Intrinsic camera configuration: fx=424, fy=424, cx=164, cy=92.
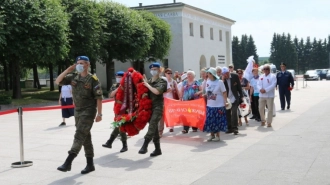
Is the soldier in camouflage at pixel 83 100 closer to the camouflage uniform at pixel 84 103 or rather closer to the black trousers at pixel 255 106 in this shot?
the camouflage uniform at pixel 84 103

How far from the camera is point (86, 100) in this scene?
6.95 m

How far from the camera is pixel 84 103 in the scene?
6.95m

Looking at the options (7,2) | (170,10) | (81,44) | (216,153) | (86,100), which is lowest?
(216,153)

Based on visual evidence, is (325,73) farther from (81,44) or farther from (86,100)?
(86,100)


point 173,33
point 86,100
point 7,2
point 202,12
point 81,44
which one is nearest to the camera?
point 86,100

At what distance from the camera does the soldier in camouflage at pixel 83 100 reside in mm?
6855

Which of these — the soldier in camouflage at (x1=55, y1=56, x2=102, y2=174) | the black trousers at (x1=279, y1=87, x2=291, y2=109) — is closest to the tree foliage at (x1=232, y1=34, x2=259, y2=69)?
the black trousers at (x1=279, y1=87, x2=291, y2=109)

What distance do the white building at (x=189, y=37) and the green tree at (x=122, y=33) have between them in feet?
33.5

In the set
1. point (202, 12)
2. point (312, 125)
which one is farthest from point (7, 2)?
point (202, 12)

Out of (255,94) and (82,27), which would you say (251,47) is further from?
(255,94)

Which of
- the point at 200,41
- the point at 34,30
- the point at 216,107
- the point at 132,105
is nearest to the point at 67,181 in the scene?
the point at 132,105

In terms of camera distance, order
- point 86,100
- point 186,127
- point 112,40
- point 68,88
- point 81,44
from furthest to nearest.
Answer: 1. point 112,40
2. point 81,44
3. point 68,88
4. point 186,127
5. point 86,100

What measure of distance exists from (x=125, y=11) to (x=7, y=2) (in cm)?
1356

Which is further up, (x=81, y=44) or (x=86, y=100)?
(x=81, y=44)
